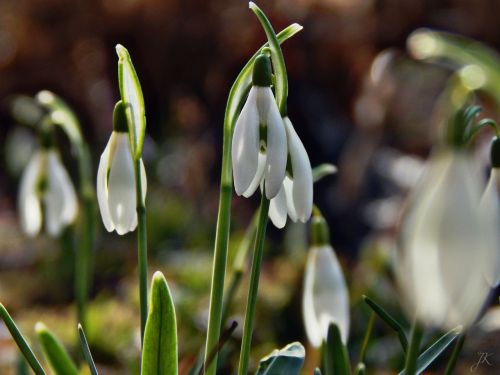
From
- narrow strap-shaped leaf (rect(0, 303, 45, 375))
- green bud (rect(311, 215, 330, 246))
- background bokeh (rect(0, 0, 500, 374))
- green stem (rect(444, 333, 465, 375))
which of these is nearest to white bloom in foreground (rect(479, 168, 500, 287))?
green stem (rect(444, 333, 465, 375))

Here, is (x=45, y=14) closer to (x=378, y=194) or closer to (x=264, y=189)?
(x=378, y=194)

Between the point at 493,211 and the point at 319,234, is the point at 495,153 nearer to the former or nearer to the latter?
the point at 493,211

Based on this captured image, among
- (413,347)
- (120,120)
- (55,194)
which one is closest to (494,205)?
(413,347)

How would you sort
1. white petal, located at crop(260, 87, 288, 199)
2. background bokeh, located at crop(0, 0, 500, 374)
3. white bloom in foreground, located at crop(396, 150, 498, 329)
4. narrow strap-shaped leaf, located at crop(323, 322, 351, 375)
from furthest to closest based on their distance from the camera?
background bokeh, located at crop(0, 0, 500, 374)
narrow strap-shaped leaf, located at crop(323, 322, 351, 375)
white petal, located at crop(260, 87, 288, 199)
white bloom in foreground, located at crop(396, 150, 498, 329)

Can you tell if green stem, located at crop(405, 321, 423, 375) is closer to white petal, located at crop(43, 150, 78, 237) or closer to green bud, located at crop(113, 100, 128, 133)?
green bud, located at crop(113, 100, 128, 133)

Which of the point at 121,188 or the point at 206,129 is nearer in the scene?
the point at 121,188
